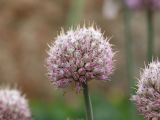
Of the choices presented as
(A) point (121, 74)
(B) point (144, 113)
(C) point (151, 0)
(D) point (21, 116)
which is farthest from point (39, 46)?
(B) point (144, 113)

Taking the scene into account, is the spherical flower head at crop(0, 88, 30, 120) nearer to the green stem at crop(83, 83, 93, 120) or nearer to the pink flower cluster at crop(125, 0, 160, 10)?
the green stem at crop(83, 83, 93, 120)

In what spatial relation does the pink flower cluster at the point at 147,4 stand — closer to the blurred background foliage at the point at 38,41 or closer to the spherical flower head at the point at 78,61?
the spherical flower head at the point at 78,61

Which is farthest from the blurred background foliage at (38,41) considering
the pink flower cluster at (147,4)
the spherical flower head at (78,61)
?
the spherical flower head at (78,61)

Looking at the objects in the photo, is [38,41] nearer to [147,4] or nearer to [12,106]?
[147,4]

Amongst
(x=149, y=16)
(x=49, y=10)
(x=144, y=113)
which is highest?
(x=49, y=10)

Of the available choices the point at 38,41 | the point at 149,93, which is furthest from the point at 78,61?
the point at 38,41

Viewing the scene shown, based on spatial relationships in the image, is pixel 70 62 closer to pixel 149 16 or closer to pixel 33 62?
pixel 149 16
